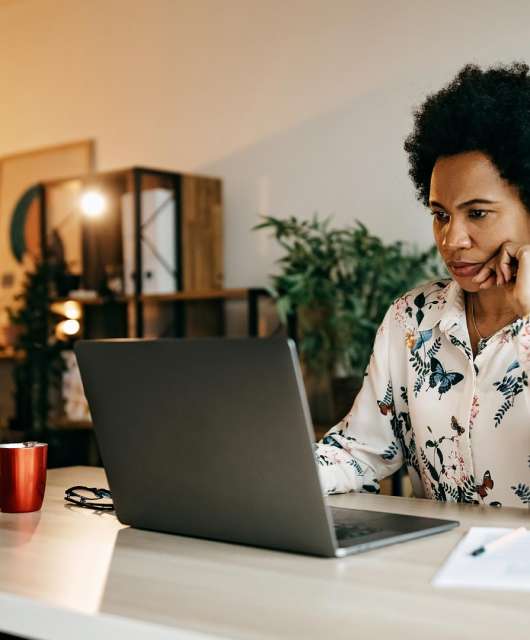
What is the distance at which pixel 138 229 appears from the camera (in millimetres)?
3793

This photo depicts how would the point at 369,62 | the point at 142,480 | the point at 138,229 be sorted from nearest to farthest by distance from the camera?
the point at 142,480 → the point at 369,62 → the point at 138,229

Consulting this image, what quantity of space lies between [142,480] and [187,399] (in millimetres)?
154

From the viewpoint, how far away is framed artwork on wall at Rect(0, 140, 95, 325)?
4.59 metres

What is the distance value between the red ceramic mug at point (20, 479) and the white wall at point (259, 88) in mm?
2160

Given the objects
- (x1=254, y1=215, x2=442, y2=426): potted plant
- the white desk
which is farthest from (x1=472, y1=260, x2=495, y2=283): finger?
(x1=254, y1=215, x2=442, y2=426): potted plant

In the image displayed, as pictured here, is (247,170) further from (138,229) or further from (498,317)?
(498,317)

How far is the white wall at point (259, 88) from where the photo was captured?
3367mm

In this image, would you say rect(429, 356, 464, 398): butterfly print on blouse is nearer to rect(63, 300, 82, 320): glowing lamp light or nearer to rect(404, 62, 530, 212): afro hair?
rect(404, 62, 530, 212): afro hair

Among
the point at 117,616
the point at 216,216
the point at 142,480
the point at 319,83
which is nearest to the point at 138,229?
the point at 216,216

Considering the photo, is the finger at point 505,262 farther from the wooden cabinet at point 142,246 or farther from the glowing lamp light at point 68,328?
the glowing lamp light at point 68,328

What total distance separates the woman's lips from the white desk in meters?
0.56

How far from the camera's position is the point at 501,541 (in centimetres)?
106

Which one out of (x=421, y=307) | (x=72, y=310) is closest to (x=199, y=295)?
(x=72, y=310)

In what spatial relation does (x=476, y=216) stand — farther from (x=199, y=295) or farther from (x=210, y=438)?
(x=199, y=295)
